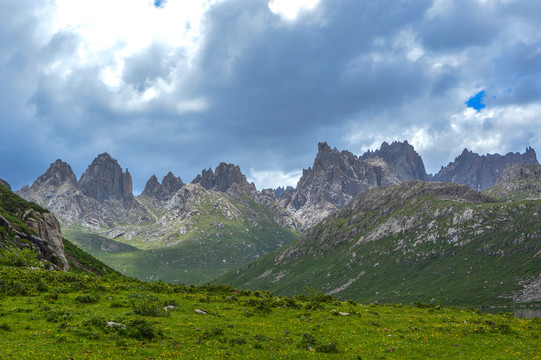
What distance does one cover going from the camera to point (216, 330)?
109 ft

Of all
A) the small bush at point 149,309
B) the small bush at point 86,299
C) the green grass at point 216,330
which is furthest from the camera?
the small bush at point 86,299

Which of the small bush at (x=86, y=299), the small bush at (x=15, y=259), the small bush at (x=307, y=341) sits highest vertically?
the small bush at (x=15, y=259)

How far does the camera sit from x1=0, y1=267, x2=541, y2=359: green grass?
28.4 m

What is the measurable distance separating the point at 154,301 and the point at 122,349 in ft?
52.1

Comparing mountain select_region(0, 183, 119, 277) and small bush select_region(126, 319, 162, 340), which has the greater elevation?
mountain select_region(0, 183, 119, 277)

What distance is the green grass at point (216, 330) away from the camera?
93.1 ft

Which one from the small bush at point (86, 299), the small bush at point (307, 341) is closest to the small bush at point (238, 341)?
the small bush at point (307, 341)

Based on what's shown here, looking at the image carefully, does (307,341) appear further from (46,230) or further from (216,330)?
(46,230)

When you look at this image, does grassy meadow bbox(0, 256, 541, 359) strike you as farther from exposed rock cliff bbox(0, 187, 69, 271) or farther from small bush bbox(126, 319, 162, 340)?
exposed rock cliff bbox(0, 187, 69, 271)

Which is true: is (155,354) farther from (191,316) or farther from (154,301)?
(154,301)

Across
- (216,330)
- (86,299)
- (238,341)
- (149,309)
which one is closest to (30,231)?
(86,299)

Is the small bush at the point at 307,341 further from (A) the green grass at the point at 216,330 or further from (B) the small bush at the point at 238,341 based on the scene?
(B) the small bush at the point at 238,341

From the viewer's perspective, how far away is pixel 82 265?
359 ft

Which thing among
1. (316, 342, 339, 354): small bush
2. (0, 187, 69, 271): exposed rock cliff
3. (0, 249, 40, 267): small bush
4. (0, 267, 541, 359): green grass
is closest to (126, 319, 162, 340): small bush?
(0, 267, 541, 359): green grass
